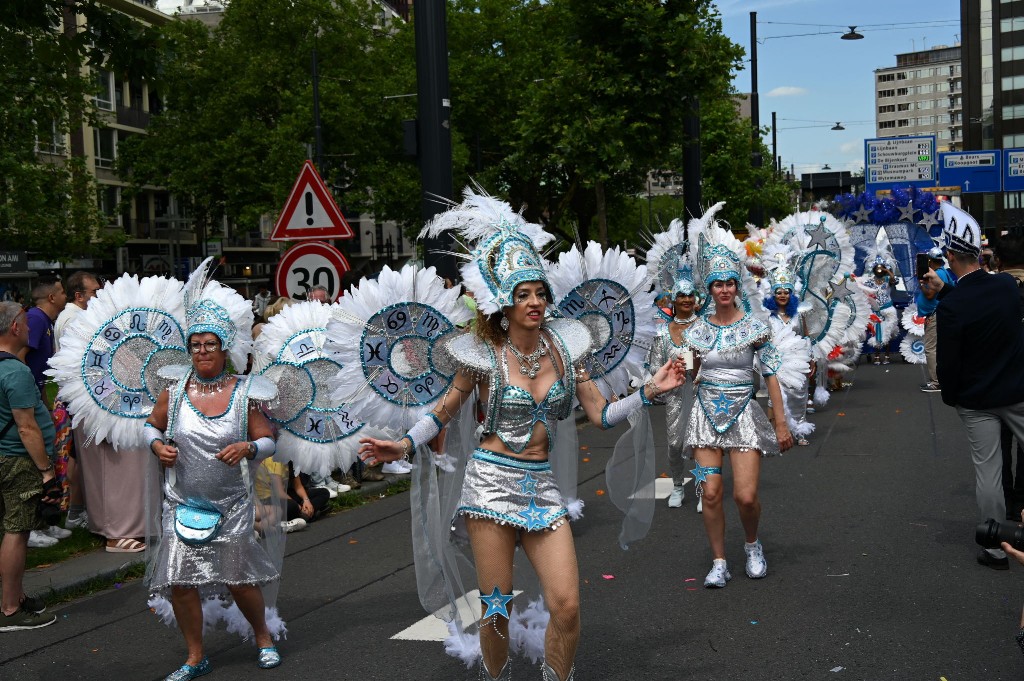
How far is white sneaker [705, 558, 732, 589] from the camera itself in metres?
6.55

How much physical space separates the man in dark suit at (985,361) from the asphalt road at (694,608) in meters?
0.73

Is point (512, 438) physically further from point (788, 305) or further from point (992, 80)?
point (992, 80)

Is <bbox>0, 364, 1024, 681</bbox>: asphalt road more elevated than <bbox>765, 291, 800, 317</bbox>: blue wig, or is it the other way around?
<bbox>765, 291, 800, 317</bbox>: blue wig

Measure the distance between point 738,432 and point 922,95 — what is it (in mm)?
186905

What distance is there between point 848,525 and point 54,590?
538cm

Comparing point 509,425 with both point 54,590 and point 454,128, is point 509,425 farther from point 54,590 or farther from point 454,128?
point 454,128

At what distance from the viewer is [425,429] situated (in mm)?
4711

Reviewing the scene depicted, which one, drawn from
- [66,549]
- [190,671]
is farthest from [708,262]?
[66,549]

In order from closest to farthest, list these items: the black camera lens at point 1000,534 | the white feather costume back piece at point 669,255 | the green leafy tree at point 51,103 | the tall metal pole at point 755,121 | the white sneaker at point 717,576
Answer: the black camera lens at point 1000,534, the white sneaker at point 717,576, the green leafy tree at point 51,103, the white feather costume back piece at point 669,255, the tall metal pole at point 755,121

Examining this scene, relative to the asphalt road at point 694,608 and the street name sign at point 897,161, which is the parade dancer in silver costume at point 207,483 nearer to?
the asphalt road at point 694,608

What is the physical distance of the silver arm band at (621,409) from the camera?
4.67 m

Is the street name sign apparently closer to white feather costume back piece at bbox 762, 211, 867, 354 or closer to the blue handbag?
white feather costume back piece at bbox 762, 211, 867, 354

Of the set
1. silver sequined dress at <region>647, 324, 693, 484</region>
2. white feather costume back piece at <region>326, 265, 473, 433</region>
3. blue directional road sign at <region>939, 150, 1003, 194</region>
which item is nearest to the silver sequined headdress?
white feather costume back piece at <region>326, 265, 473, 433</region>

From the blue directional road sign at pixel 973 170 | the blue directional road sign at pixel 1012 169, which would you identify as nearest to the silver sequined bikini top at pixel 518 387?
the blue directional road sign at pixel 973 170
